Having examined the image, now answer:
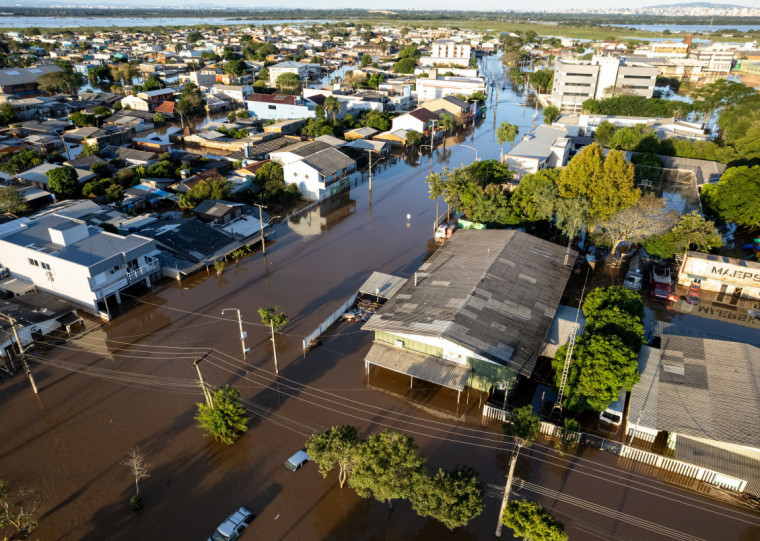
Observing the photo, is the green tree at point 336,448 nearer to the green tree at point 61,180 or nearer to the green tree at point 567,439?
the green tree at point 567,439

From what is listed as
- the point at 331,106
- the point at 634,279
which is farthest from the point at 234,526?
the point at 331,106

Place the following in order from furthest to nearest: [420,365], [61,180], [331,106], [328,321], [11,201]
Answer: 1. [331,106]
2. [61,180]
3. [11,201]
4. [328,321]
5. [420,365]

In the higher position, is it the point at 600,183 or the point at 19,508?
the point at 600,183

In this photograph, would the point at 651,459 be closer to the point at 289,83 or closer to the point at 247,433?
the point at 247,433

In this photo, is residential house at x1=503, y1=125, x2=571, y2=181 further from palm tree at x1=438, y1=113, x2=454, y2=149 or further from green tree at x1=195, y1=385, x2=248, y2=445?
green tree at x1=195, y1=385, x2=248, y2=445

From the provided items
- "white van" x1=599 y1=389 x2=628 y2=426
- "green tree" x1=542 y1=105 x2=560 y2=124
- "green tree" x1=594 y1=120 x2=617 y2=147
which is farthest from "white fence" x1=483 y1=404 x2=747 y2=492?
"green tree" x1=542 y1=105 x2=560 y2=124

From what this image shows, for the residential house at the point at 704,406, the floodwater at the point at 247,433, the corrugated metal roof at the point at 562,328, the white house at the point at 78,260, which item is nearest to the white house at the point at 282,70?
the white house at the point at 78,260
